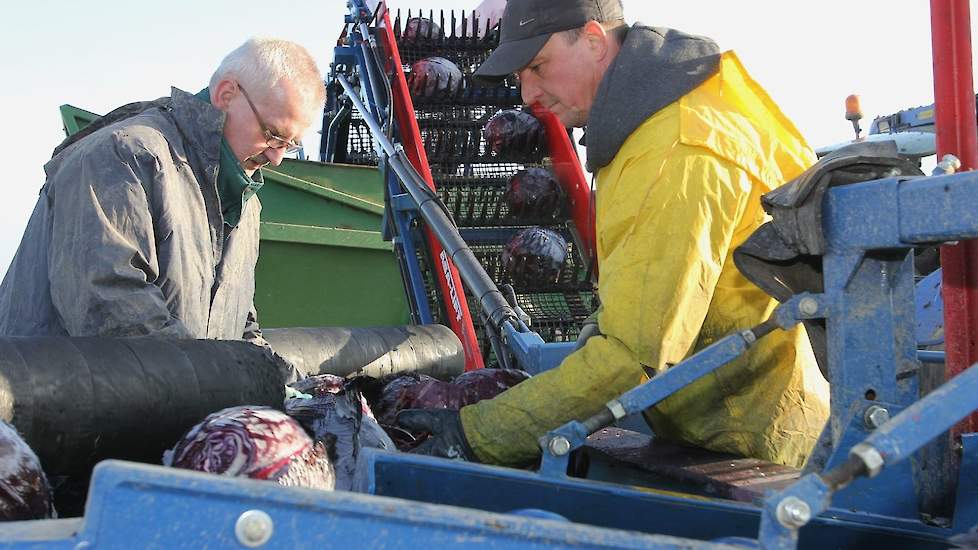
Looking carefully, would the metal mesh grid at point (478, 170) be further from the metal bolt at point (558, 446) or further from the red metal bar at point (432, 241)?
the metal bolt at point (558, 446)

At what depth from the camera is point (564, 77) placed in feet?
8.39

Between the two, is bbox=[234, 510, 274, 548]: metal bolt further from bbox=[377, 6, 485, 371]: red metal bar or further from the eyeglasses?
bbox=[377, 6, 485, 371]: red metal bar

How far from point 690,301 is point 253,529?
4.09 feet

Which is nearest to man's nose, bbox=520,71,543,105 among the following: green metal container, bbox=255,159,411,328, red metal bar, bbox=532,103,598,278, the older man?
the older man

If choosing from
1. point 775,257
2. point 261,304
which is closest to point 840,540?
point 775,257

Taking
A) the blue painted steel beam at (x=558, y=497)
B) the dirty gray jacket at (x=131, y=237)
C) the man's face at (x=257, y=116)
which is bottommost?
the blue painted steel beam at (x=558, y=497)

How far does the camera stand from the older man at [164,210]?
111 inches

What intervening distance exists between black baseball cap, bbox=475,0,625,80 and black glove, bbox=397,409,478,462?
0.93 meters

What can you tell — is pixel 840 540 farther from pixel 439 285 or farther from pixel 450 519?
pixel 439 285

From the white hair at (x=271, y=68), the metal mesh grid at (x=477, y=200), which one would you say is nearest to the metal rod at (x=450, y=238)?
the metal mesh grid at (x=477, y=200)

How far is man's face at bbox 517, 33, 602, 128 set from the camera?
252 cm

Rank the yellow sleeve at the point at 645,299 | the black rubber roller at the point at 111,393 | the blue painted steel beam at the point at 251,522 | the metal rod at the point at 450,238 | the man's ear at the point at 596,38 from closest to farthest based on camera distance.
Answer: the blue painted steel beam at the point at 251,522
the black rubber roller at the point at 111,393
the yellow sleeve at the point at 645,299
the man's ear at the point at 596,38
the metal rod at the point at 450,238

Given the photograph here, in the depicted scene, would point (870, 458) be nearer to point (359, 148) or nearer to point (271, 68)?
point (271, 68)

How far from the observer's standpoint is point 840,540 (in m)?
1.70
